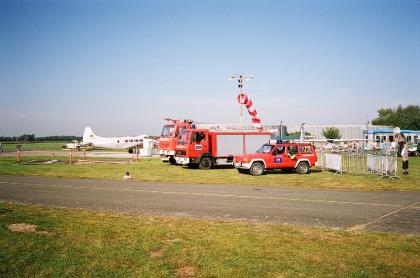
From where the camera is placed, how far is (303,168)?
2247 centimetres

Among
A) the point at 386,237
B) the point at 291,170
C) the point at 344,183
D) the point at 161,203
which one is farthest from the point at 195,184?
the point at 386,237

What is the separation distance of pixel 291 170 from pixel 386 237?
16530 mm

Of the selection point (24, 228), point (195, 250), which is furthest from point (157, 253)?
point (24, 228)

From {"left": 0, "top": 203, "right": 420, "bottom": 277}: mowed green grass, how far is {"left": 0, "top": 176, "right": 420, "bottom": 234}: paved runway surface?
1.35m

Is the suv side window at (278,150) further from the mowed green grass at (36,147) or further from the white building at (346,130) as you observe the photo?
the mowed green grass at (36,147)

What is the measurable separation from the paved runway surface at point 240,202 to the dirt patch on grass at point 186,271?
4.15 metres

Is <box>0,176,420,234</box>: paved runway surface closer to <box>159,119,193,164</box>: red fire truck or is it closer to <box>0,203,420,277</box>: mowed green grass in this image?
<box>0,203,420,277</box>: mowed green grass

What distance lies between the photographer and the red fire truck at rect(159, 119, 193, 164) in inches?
1080

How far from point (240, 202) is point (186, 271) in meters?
6.93

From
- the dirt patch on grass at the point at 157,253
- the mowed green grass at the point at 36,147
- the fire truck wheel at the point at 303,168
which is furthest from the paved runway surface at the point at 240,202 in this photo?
the mowed green grass at the point at 36,147

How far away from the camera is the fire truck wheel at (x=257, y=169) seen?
2150cm

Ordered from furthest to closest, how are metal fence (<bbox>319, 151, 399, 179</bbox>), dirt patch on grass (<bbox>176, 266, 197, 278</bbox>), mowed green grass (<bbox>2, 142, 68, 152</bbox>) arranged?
mowed green grass (<bbox>2, 142, 68, 152</bbox>), metal fence (<bbox>319, 151, 399, 179</bbox>), dirt patch on grass (<bbox>176, 266, 197, 278</bbox>)

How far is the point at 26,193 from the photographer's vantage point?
1448cm

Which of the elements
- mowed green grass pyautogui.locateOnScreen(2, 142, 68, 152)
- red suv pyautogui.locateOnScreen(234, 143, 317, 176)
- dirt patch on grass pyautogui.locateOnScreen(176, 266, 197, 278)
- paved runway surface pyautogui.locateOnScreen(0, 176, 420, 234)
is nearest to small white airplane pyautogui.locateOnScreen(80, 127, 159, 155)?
mowed green grass pyautogui.locateOnScreen(2, 142, 68, 152)
